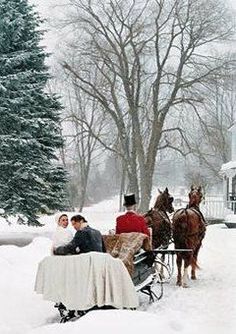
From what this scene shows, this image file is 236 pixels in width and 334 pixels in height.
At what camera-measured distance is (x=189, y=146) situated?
35656 mm

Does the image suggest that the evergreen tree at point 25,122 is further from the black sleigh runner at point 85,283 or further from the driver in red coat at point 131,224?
the black sleigh runner at point 85,283

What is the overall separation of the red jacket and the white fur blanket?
2.76 meters

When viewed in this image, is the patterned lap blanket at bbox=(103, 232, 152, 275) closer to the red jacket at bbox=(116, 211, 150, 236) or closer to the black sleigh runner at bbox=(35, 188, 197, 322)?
the black sleigh runner at bbox=(35, 188, 197, 322)

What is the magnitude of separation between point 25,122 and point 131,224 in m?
11.3

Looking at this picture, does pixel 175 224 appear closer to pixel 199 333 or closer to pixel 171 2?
pixel 199 333

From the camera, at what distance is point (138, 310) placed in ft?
33.2

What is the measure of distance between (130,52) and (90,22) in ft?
13.3

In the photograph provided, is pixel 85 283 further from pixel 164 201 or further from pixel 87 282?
pixel 164 201

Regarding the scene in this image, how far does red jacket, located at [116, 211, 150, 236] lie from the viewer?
1159 centimetres

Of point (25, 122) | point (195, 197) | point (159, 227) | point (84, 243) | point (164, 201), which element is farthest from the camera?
point (25, 122)

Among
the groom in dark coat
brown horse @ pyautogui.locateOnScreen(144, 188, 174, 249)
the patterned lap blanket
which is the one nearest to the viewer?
the groom in dark coat

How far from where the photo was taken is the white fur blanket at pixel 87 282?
8602 millimetres

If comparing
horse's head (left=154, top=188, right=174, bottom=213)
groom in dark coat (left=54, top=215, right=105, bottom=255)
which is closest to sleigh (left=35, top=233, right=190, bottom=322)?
groom in dark coat (left=54, top=215, right=105, bottom=255)

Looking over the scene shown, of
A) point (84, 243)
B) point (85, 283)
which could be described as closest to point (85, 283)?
point (85, 283)
